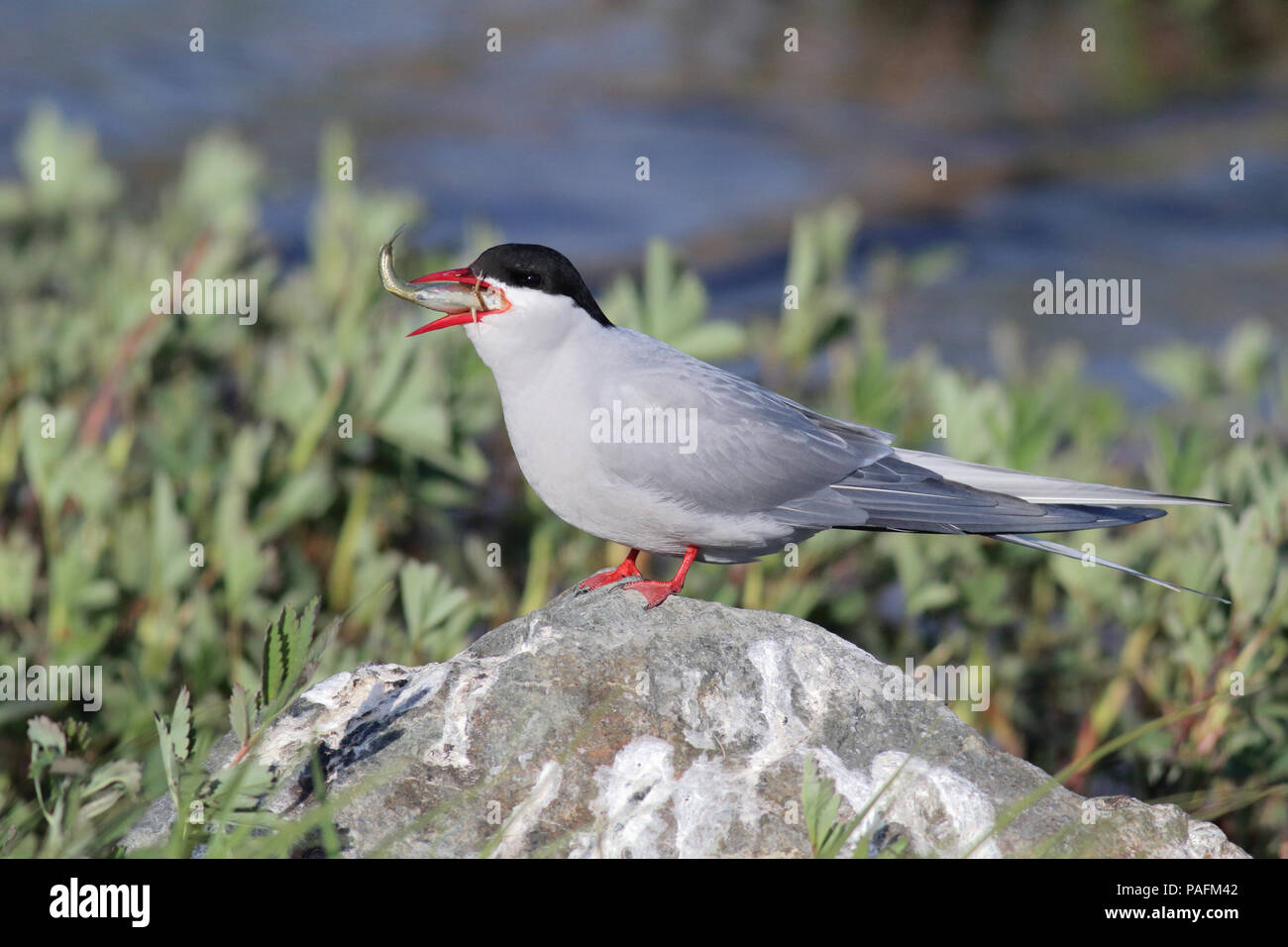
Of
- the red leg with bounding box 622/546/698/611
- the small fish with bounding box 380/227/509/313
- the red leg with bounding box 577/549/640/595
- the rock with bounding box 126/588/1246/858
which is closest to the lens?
the rock with bounding box 126/588/1246/858

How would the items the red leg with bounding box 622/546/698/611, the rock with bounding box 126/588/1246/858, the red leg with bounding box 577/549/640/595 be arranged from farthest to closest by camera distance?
the red leg with bounding box 577/549/640/595
the red leg with bounding box 622/546/698/611
the rock with bounding box 126/588/1246/858

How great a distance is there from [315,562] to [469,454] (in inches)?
31.5

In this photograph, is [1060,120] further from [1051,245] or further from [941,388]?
[941,388]

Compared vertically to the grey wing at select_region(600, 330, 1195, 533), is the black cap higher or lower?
higher

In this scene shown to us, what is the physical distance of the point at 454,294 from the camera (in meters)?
3.63

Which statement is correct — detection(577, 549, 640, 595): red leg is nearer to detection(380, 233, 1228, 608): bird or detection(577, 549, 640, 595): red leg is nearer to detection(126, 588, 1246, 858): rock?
detection(380, 233, 1228, 608): bird

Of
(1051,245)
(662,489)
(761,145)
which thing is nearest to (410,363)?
(662,489)

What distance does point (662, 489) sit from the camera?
3.51 meters

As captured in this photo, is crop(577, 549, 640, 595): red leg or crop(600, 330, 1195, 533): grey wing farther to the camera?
Answer: crop(577, 549, 640, 595): red leg

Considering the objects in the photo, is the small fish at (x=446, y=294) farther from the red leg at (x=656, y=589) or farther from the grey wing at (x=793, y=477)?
the red leg at (x=656, y=589)

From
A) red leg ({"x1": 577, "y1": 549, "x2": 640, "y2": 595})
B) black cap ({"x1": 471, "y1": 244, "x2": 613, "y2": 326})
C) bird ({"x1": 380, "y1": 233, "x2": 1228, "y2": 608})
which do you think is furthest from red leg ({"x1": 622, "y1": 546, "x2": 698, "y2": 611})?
black cap ({"x1": 471, "y1": 244, "x2": 613, "y2": 326})

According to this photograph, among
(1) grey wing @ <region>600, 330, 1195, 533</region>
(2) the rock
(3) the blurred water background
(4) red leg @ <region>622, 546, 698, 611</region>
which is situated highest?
(3) the blurred water background

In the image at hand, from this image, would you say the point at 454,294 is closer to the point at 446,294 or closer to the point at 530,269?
the point at 446,294

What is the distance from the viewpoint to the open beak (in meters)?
3.61
